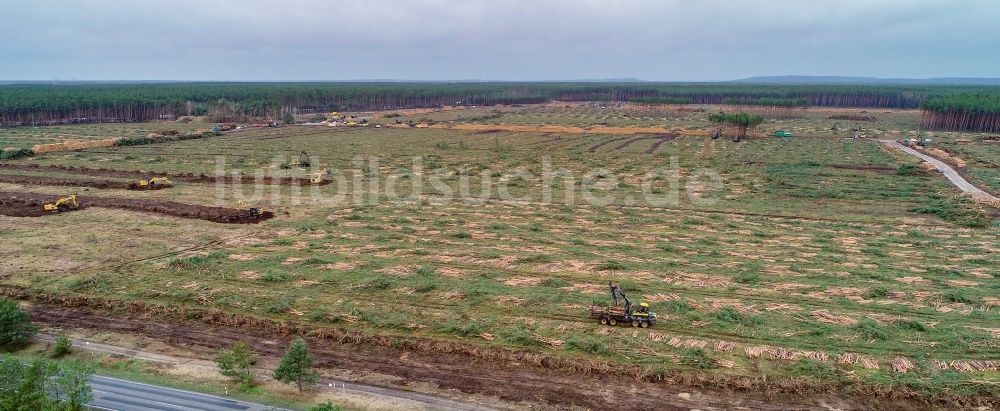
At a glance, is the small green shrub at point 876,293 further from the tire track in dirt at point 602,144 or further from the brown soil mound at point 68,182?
the tire track in dirt at point 602,144

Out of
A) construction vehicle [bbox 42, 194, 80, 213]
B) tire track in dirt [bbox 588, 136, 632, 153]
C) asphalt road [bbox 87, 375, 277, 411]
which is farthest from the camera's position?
tire track in dirt [bbox 588, 136, 632, 153]

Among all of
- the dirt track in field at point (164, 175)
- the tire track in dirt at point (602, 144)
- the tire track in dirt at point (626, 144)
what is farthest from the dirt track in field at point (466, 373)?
the tire track in dirt at point (626, 144)

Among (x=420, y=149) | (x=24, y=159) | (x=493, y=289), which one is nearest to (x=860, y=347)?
(x=493, y=289)

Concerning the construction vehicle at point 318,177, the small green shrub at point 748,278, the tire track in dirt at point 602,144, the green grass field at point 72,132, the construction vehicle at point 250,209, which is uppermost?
the tire track in dirt at point 602,144

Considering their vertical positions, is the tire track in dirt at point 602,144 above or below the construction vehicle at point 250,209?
above

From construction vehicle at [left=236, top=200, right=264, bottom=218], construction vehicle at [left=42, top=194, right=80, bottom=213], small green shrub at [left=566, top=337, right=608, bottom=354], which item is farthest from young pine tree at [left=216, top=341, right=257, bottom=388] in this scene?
construction vehicle at [left=42, top=194, right=80, bottom=213]

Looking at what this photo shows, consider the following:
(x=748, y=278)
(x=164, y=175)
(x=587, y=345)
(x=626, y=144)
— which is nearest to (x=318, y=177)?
(x=164, y=175)

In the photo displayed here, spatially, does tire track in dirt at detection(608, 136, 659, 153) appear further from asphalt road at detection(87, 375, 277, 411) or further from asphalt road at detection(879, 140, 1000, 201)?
asphalt road at detection(87, 375, 277, 411)

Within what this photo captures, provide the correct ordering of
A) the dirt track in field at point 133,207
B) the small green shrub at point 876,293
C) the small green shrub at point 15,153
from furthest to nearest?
the small green shrub at point 15,153 → the dirt track in field at point 133,207 → the small green shrub at point 876,293
